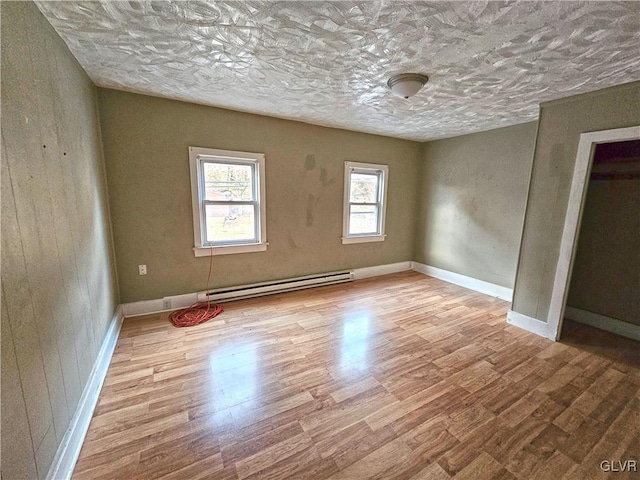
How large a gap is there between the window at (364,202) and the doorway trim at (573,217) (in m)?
2.48

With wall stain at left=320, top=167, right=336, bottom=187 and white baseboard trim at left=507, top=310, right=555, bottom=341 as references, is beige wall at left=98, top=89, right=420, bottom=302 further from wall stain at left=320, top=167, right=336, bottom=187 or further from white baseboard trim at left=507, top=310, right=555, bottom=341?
white baseboard trim at left=507, top=310, right=555, bottom=341

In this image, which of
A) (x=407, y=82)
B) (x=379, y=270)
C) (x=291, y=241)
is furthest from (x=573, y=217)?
(x=291, y=241)

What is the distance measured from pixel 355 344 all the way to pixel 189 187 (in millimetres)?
2588

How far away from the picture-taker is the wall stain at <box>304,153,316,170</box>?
3.75 meters

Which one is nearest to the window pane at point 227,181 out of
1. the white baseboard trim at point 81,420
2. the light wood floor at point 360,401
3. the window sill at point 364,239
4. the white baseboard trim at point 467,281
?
the light wood floor at point 360,401

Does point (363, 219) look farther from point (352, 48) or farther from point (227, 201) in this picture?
point (352, 48)

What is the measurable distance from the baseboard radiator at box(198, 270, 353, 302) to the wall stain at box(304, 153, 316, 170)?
1.67 m

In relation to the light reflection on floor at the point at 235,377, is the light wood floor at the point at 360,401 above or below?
above

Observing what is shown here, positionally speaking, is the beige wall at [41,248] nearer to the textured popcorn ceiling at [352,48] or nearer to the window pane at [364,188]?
the textured popcorn ceiling at [352,48]

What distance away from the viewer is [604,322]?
288cm

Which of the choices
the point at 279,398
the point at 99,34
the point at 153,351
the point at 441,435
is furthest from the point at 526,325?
the point at 99,34

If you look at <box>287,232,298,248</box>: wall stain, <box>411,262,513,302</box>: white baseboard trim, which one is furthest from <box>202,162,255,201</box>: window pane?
<box>411,262,513,302</box>: white baseboard trim

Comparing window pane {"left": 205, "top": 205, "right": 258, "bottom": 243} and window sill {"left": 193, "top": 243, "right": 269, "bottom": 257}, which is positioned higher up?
window pane {"left": 205, "top": 205, "right": 258, "bottom": 243}

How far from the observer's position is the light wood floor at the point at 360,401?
1.40 m
